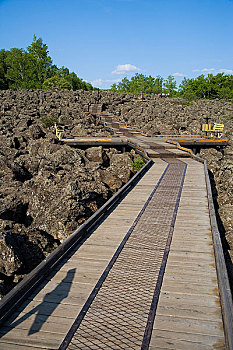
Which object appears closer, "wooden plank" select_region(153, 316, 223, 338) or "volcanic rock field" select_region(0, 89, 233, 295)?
"wooden plank" select_region(153, 316, 223, 338)

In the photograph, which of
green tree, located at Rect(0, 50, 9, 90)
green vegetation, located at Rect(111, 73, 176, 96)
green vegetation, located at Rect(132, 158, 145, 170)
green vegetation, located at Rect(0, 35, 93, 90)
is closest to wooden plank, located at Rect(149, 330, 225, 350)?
green vegetation, located at Rect(132, 158, 145, 170)

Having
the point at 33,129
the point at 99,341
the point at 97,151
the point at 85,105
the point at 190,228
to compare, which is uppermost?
the point at 85,105

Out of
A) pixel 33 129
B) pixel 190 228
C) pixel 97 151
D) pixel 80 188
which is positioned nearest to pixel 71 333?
pixel 190 228

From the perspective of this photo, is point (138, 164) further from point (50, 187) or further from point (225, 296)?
point (225, 296)

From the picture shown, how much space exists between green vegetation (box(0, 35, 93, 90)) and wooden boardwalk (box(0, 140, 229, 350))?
7474cm

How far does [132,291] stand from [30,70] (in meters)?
92.3

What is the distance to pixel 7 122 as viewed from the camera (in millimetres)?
30547

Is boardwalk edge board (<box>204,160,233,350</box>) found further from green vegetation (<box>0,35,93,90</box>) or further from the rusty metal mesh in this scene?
green vegetation (<box>0,35,93,90</box>)

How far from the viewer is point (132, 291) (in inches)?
217

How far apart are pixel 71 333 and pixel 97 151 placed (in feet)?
59.3

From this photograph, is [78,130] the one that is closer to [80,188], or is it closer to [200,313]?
[80,188]

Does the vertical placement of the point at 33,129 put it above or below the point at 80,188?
above

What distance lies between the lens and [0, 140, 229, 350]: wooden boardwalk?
14.2 feet

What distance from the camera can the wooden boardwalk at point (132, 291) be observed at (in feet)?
14.2
